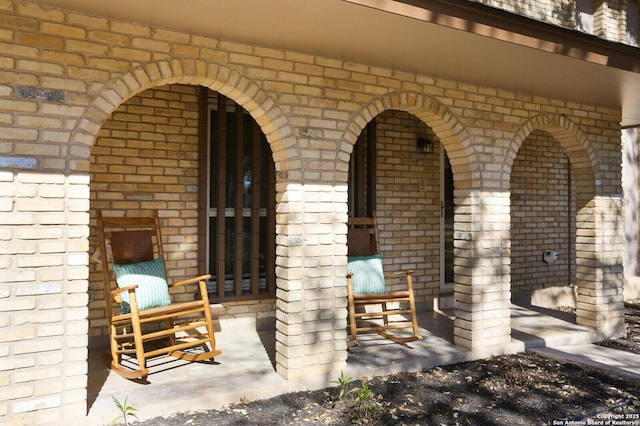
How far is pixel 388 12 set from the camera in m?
2.76

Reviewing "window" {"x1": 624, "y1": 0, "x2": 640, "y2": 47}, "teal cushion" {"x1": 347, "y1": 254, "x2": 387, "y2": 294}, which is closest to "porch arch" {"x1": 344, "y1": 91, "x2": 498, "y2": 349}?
"teal cushion" {"x1": 347, "y1": 254, "x2": 387, "y2": 294}

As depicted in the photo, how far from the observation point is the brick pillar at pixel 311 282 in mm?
3449

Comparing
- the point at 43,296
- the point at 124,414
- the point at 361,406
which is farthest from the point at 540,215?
the point at 43,296

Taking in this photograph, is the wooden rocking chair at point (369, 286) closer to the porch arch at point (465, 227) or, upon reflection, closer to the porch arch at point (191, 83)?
the porch arch at point (465, 227)

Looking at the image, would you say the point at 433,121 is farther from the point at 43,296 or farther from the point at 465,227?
the point at 43,296

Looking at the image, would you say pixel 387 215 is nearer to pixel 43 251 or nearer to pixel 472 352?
pixel 472 352

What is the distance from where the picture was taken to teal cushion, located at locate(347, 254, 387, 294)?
14.8ft

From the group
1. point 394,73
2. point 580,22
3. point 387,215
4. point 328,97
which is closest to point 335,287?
point 328,97

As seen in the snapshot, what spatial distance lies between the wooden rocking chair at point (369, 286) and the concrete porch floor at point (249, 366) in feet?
0.55

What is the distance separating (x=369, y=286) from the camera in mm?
4551

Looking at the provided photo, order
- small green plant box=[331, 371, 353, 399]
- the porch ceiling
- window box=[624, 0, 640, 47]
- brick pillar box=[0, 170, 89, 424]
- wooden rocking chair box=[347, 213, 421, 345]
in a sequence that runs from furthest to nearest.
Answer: window box=[624, 0, 640, 47]
wooden rocking chair box=[347, 213, 421, 345]
small green plant box=[331, 371, 353, 399]
the porch ceiling
brick pillar box=[0, 170, 89, 424]

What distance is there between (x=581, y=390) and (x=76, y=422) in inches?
135

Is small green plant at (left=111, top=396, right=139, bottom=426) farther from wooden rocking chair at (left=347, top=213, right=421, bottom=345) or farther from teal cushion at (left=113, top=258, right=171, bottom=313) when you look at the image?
wooden rocking chair at (left=347, top=213, right=421, bottom=345)

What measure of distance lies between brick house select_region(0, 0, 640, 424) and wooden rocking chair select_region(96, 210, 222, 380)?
34 centimetres
